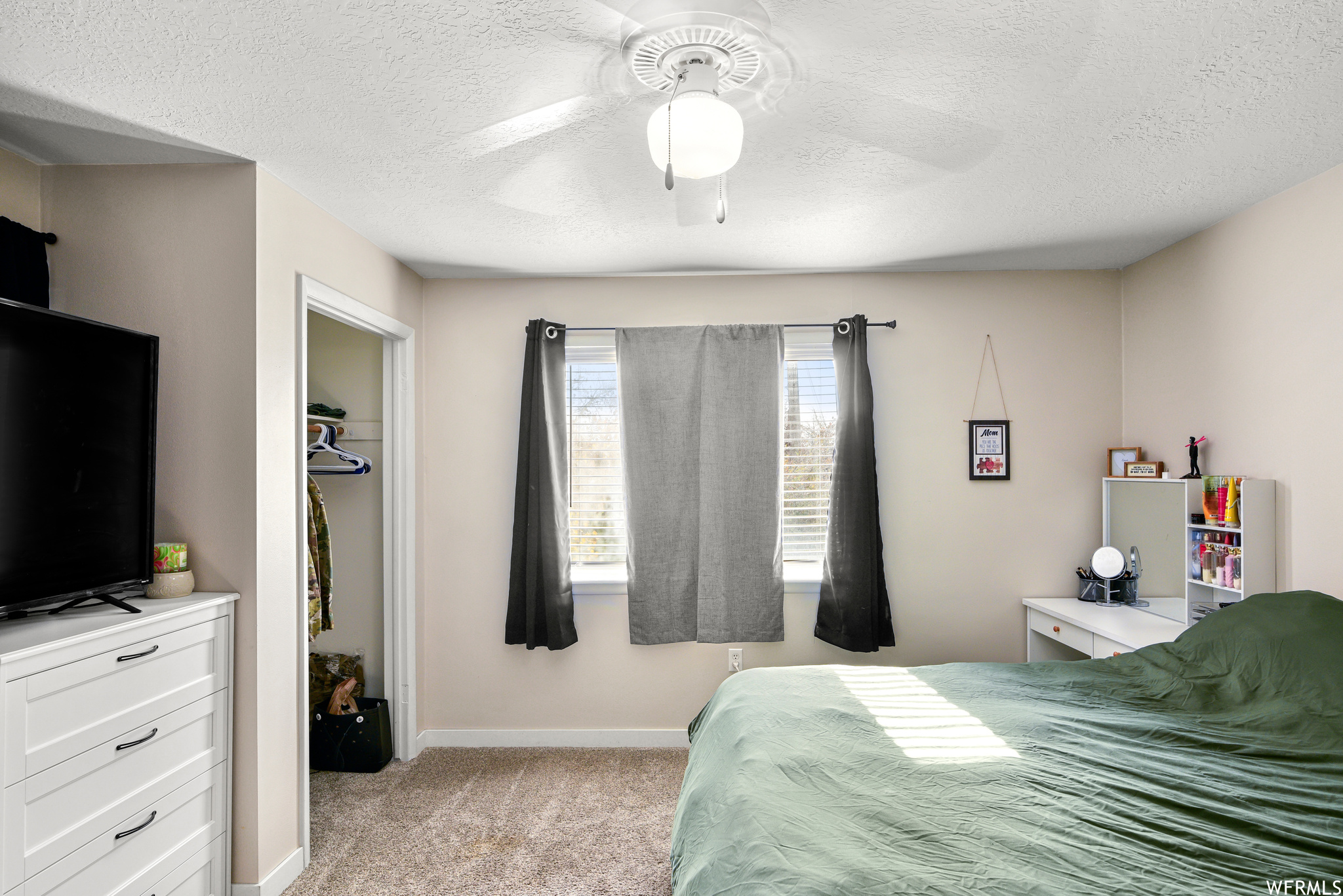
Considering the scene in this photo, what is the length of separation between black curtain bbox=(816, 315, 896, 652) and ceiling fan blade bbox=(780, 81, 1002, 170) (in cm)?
139

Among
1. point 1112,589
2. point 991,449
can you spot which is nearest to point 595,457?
point 991,449

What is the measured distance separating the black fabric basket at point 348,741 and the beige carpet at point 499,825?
0.21ft

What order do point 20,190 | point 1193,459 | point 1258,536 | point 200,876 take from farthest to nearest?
point 1193,459, point 1258,536, point 20,190, point 200,876

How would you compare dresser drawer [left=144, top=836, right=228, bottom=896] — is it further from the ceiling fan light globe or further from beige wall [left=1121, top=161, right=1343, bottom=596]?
beige wall [left=1121, top=161, right=1343, bottom=596]

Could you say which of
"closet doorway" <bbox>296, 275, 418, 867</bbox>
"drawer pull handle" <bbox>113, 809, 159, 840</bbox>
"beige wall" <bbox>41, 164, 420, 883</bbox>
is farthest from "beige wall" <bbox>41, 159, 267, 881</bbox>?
"closet doorway" <bbox>296, 275, 418, 867</bbox>

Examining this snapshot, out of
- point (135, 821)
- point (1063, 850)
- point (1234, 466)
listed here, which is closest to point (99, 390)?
point (135, 821)

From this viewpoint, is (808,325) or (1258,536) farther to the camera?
(808,325)

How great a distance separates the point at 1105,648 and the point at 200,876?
3479mm

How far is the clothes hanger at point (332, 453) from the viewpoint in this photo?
3381 millimetres

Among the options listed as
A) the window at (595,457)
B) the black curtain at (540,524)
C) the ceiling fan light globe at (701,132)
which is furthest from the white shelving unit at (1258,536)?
the black curtain at (540,524)

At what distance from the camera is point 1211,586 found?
2.88m

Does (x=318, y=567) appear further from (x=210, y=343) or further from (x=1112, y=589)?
(x=1112, y=589)

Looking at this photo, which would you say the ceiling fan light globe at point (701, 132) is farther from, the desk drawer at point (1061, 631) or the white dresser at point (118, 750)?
the desk drawer at point (1061, 631)

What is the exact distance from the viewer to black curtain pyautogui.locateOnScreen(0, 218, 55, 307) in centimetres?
216
